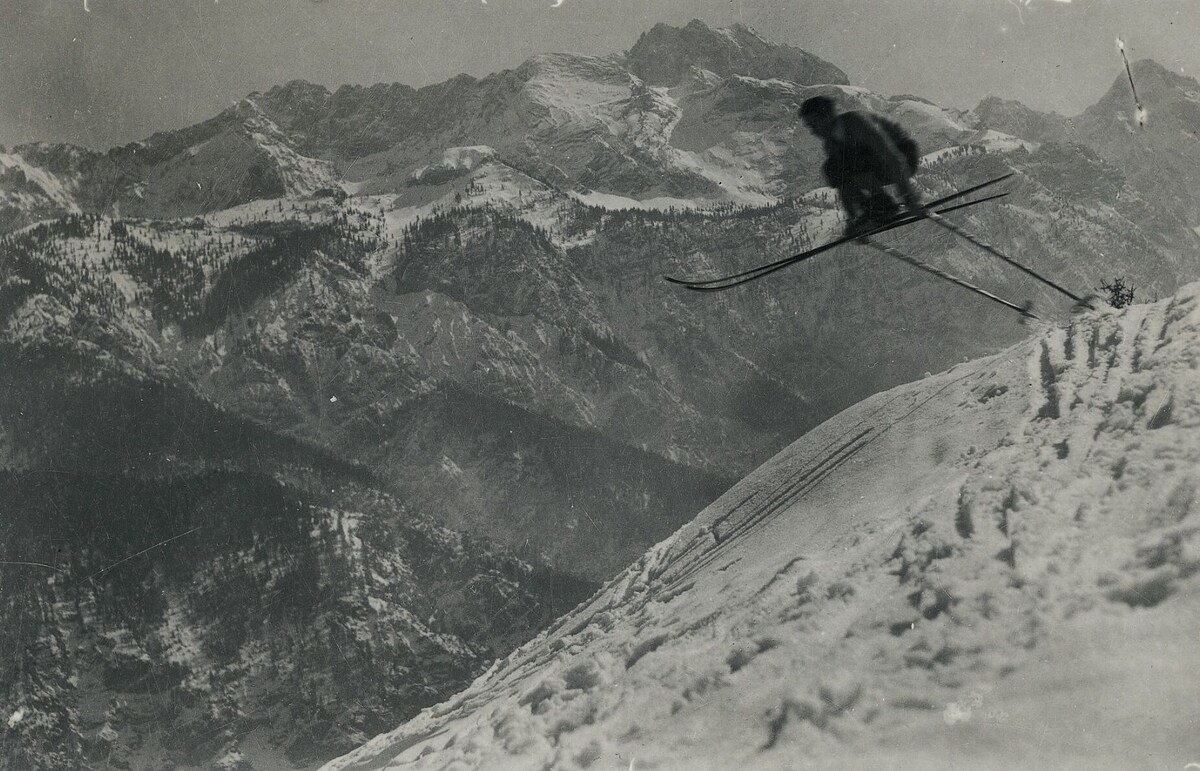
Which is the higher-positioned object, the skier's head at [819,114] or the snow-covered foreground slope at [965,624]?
the skier's head at [819,114]

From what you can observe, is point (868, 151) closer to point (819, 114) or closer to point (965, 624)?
point (819, 114)

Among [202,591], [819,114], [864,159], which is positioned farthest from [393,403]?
[819,114]

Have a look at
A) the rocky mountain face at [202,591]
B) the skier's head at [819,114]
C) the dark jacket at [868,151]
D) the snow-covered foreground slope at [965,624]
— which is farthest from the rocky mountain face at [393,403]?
the skier's head at [819,114]

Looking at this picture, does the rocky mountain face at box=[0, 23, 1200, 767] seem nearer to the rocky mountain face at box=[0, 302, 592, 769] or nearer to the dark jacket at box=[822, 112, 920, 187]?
the rocky mountain face at box=[0, 302, 592, 769]

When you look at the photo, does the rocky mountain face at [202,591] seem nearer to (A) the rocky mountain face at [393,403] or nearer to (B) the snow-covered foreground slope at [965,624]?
(A) the rocky mountain face at [393,403]

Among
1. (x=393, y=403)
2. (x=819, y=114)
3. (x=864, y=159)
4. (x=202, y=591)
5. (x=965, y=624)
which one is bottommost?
(x=965, y=624)

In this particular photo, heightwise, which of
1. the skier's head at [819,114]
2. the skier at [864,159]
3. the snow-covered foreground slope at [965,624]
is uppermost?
the skier's head at [819,114]

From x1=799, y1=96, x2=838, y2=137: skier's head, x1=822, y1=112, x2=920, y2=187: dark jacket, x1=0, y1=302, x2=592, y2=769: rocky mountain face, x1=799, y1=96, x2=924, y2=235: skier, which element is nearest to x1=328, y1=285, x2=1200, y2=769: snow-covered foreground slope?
x1=799, y1=96, x2=924, y2=235: skier
